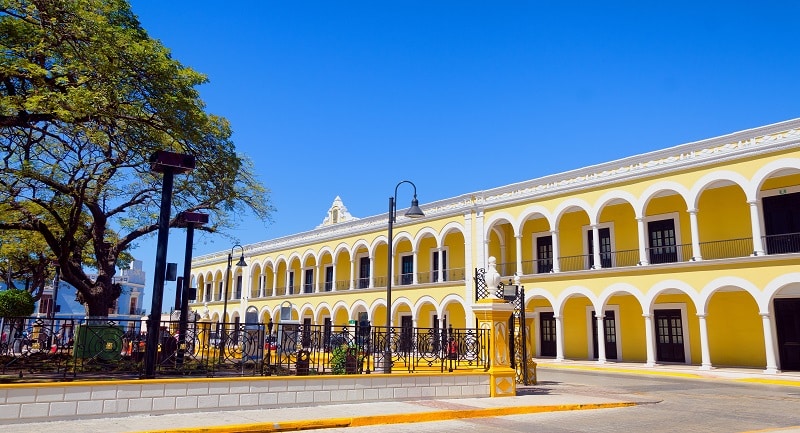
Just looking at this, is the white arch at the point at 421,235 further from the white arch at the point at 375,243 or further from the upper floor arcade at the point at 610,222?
the white arch at the point at 375,243

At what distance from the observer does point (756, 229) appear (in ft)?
63.0

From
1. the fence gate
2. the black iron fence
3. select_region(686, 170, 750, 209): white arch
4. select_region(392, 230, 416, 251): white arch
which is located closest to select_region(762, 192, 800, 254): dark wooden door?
select_region(686, 170, 750, 209): white arch

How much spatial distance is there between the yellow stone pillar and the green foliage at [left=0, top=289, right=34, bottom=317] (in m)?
13.8

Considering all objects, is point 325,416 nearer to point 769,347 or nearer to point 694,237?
point 769,347

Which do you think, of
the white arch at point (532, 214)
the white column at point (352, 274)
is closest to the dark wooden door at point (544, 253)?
the white arch at point (532, 214)

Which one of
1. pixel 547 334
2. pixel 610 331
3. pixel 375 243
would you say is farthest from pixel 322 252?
pixel 610 331

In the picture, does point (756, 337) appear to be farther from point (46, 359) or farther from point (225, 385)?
point (46, 359)

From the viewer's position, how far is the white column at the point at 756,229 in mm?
19016

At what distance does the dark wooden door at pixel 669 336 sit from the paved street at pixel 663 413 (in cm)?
655

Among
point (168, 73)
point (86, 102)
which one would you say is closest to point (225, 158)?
point (168, 73)

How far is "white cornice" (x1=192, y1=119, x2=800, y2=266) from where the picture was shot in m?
19.0

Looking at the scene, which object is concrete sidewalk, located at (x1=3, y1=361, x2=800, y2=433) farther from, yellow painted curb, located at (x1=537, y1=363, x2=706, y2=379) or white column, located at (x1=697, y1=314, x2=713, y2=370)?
white column, located at (x1=697, y1=314, x2=713, y2=370)

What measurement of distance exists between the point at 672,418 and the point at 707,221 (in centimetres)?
1499

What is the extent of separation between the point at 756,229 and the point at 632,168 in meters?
4.94
